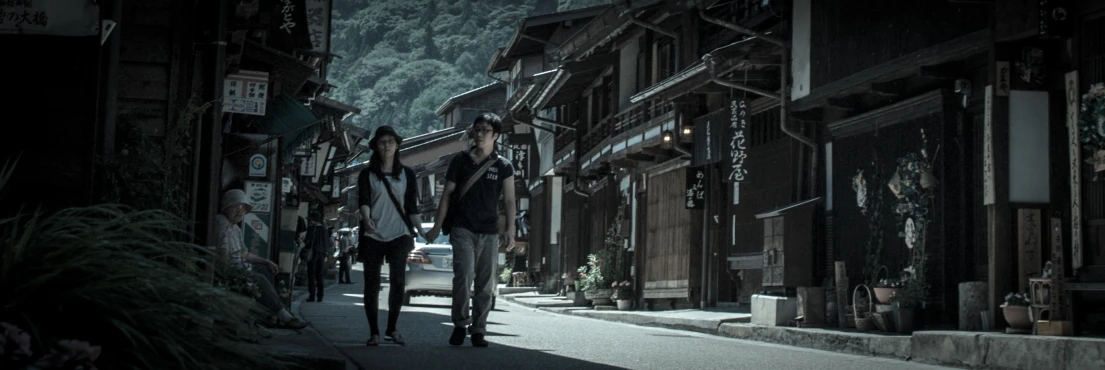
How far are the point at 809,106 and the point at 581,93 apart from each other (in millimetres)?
19206

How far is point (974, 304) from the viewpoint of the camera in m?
13.1

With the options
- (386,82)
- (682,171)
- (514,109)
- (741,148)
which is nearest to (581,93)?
(514,109)

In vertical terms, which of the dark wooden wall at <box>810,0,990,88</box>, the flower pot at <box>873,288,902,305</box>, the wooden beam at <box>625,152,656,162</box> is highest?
the dark wooden wall at <box>810,0,990,88</box>

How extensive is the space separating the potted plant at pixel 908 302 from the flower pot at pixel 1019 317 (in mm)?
2624

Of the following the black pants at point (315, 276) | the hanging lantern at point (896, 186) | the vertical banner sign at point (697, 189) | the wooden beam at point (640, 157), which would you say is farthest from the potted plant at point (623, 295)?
the hanging lantern at point (896, 186)

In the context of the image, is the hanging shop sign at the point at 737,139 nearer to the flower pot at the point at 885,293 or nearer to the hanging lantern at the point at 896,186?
the hanging lantern at the point at 896,186

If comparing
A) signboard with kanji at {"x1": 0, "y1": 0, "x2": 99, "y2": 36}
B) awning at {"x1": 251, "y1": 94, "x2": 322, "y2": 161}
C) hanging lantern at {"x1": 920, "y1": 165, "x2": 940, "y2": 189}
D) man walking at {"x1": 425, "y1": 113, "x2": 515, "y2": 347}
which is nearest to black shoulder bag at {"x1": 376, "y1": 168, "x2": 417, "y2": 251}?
man walking at {"x1": 425, "y1": 113, "x2": 515, "y2": 347}

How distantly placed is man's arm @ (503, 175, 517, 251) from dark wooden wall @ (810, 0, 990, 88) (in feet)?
18.5

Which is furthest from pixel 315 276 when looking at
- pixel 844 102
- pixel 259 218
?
pixel 844 102

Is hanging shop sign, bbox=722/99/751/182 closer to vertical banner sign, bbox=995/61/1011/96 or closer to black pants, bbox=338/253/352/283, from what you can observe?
vertical banner sign, bbox=995/61/1011/96

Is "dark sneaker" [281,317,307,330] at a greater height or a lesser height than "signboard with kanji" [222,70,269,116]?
lesser

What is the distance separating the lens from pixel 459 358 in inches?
370

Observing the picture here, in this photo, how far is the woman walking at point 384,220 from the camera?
34.4 ft

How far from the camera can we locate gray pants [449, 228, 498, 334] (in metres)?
10.4
